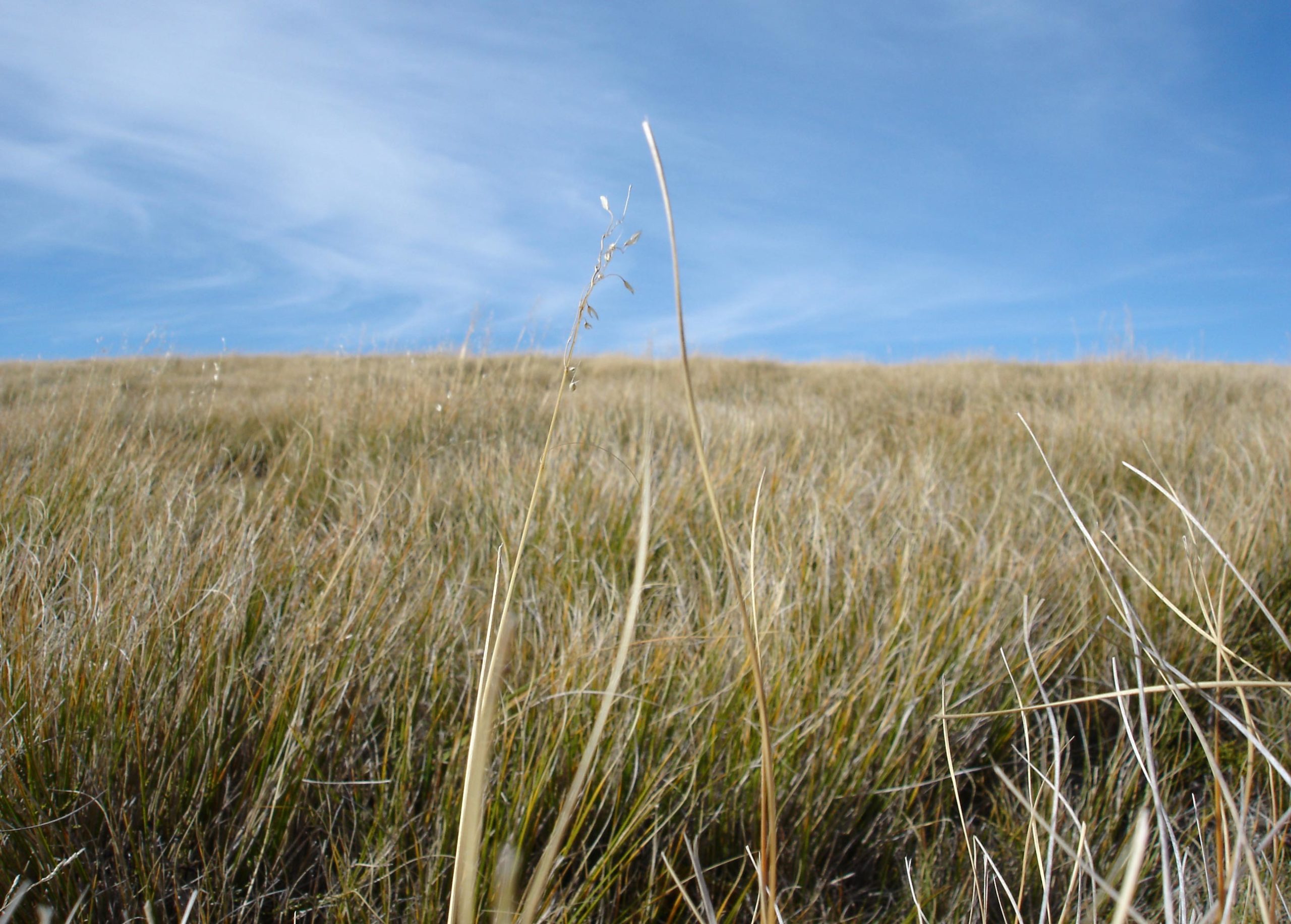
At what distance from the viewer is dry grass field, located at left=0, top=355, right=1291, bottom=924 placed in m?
0.90

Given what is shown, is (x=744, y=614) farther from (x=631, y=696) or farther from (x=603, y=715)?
(x=631, y=696)

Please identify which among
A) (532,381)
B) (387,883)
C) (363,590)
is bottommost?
(387,883)

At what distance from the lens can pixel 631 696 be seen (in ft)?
3.25

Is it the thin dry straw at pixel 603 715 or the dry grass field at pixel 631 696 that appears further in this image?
the dry grass field at pixel 631 696

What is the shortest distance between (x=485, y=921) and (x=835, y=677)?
27.4 inches

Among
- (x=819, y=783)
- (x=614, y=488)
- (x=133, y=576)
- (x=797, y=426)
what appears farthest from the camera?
(x=797, y=426)

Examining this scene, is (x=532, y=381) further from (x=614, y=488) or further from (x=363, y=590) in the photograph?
(x=363, y=590)

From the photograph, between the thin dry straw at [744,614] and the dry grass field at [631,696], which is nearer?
the thin dry straw at [744,614]

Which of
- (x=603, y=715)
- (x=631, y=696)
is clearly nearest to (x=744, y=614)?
(x=603, y=715)

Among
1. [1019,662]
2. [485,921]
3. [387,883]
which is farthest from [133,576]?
[1019,662]

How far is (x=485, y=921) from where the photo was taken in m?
0.89

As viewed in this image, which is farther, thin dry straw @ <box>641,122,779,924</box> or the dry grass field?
the dry grass field

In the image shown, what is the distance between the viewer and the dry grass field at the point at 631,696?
902 millimetres

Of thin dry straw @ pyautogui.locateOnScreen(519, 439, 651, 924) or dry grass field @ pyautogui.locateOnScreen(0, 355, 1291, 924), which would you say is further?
dry grass field @ pyautogui.locateOnScreen(0, 355, 1291, 924)
